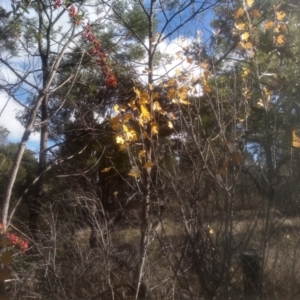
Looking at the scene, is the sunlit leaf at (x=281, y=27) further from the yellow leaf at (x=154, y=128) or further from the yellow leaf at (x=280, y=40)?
the yellow leaf at (x=154, y=128)

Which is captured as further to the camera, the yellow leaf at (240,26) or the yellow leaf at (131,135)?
the yellow leaf at (131,135)

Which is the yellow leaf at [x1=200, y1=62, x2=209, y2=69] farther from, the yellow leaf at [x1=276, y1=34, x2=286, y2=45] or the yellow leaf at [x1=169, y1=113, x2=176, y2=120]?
the yellow leaf at [x1=276, y1=34, x2=286, y2=45]

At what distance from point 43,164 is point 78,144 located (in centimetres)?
77

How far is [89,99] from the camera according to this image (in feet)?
33.2

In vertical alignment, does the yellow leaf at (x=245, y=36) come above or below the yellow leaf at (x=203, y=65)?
above

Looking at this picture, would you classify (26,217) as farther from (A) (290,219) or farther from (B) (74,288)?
(A) (290,219)

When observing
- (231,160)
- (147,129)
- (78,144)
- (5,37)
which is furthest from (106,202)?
(231,160)

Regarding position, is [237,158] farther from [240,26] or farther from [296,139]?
[240,26]

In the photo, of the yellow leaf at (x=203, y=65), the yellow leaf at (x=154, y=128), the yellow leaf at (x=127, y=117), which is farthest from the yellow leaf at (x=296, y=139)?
the yellow leaf at (x=127, y=117)

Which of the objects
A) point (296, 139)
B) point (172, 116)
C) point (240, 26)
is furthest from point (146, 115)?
point (296, 139)

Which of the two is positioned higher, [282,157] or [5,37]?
[5,37]

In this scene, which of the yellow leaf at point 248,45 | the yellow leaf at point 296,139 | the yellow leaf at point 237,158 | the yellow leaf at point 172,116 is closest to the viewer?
the yellow leaf at point 296,139

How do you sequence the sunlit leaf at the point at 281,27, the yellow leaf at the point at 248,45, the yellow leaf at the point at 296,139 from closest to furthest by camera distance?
1. the yellow leaf at the point at 296,139
2. the yellow leaf at the point at 248,45
3. the sunlit leaf at the point at 281,27

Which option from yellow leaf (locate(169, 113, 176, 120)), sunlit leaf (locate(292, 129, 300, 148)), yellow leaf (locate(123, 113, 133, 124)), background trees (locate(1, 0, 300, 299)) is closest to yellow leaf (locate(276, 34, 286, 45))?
background trees (locate(1, 0, 300, 299))
